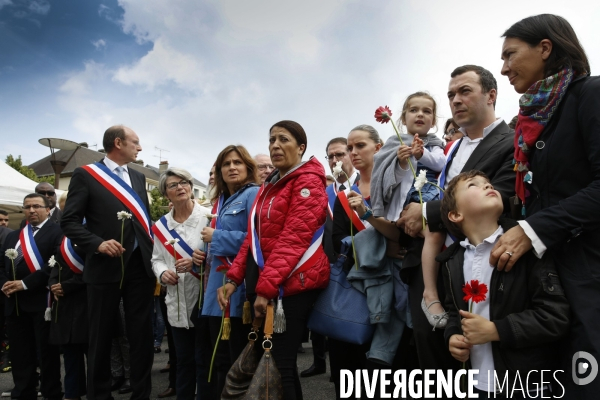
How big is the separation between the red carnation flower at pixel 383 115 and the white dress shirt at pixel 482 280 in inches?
35.0

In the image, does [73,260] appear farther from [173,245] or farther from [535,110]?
[535,110]

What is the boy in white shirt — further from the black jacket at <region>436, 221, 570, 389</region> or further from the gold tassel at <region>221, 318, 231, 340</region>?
the gold tassel at <region>221, 318, 231, 340</region>

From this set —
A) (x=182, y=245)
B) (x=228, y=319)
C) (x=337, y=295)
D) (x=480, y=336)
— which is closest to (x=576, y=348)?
(x=480, y=336)

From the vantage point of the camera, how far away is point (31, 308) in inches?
186

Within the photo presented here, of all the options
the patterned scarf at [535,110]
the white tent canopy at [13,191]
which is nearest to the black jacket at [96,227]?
the patterned scarf at [535,110]

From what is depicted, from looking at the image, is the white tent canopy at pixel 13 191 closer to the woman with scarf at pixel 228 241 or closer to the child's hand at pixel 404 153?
the woman with scarf at pixel 228 241

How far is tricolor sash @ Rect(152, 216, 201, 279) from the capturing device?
149 inches

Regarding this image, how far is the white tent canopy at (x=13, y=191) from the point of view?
27.0ft

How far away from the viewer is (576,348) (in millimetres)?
1710

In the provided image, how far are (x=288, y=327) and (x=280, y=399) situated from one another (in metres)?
0.40

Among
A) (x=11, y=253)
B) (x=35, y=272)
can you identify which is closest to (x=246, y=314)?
(x=35, y=272)

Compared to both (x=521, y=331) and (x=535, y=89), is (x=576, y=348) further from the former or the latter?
(x=535, y=89)

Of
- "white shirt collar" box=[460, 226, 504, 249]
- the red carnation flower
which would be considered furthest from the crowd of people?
the red carnation flower

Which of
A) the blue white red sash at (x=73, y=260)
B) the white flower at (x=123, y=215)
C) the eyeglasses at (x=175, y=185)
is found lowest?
the blue white red sash at (x=73, y=260)
